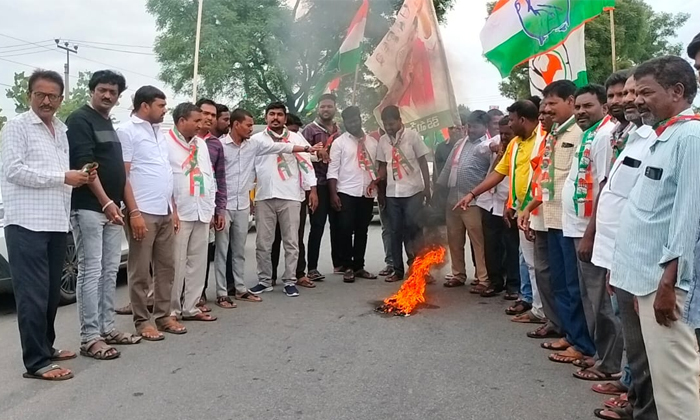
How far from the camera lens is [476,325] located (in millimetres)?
5906

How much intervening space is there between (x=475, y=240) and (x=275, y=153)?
106 inches

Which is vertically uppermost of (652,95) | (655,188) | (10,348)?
(652,95)

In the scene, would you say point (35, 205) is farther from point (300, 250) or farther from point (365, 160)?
point (365, 160)

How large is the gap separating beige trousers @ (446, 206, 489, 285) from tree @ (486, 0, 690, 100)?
777 cm

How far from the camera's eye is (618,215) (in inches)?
144

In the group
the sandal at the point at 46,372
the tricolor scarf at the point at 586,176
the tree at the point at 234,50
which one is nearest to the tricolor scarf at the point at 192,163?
the sandal at the point at 46,372

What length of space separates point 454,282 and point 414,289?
119 centimetres

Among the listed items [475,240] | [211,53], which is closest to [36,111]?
[475,240]

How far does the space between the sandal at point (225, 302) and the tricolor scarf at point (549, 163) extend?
352 centimetres

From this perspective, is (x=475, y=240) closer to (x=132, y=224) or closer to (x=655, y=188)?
(x=132, y=224)

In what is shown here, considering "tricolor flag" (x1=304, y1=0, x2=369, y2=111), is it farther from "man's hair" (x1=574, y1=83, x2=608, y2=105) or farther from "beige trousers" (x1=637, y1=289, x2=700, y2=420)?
"beige trousers" (x1=637, y1=289, x2=700, y2=420)

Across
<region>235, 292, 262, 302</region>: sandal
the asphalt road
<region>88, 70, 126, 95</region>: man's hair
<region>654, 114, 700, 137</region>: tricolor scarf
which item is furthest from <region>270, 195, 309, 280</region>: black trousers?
<region>654, 114, 700, 137</region>: tricolor scarf

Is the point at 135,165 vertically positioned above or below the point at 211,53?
below

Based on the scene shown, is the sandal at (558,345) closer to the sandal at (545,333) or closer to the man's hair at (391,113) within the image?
the sandal at (545,333)
